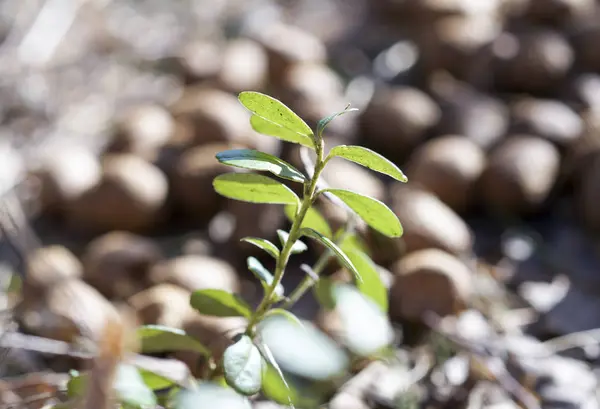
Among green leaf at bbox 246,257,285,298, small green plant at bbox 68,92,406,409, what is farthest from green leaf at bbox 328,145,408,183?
green leaf at bbox 246,257,285,298

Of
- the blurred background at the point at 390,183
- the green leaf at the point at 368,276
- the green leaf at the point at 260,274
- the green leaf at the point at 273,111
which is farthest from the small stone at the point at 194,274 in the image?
the green leaf at the point at 273,111

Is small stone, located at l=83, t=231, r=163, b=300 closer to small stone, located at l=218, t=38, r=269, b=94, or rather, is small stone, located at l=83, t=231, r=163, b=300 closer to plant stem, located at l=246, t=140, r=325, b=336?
small stone, located at l=218, t=38, r=269, b=94

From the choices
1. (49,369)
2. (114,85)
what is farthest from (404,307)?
(114,85)

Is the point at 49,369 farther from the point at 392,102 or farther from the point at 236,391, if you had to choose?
the point at 392,102

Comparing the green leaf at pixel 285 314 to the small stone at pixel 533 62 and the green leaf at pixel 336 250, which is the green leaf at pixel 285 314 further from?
the small stone at pixel 533 62

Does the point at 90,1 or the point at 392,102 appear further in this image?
the point at 90,1

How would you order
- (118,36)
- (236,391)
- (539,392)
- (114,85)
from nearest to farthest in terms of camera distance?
(236,391) < (539,392) < (114,85) < (118,36)
